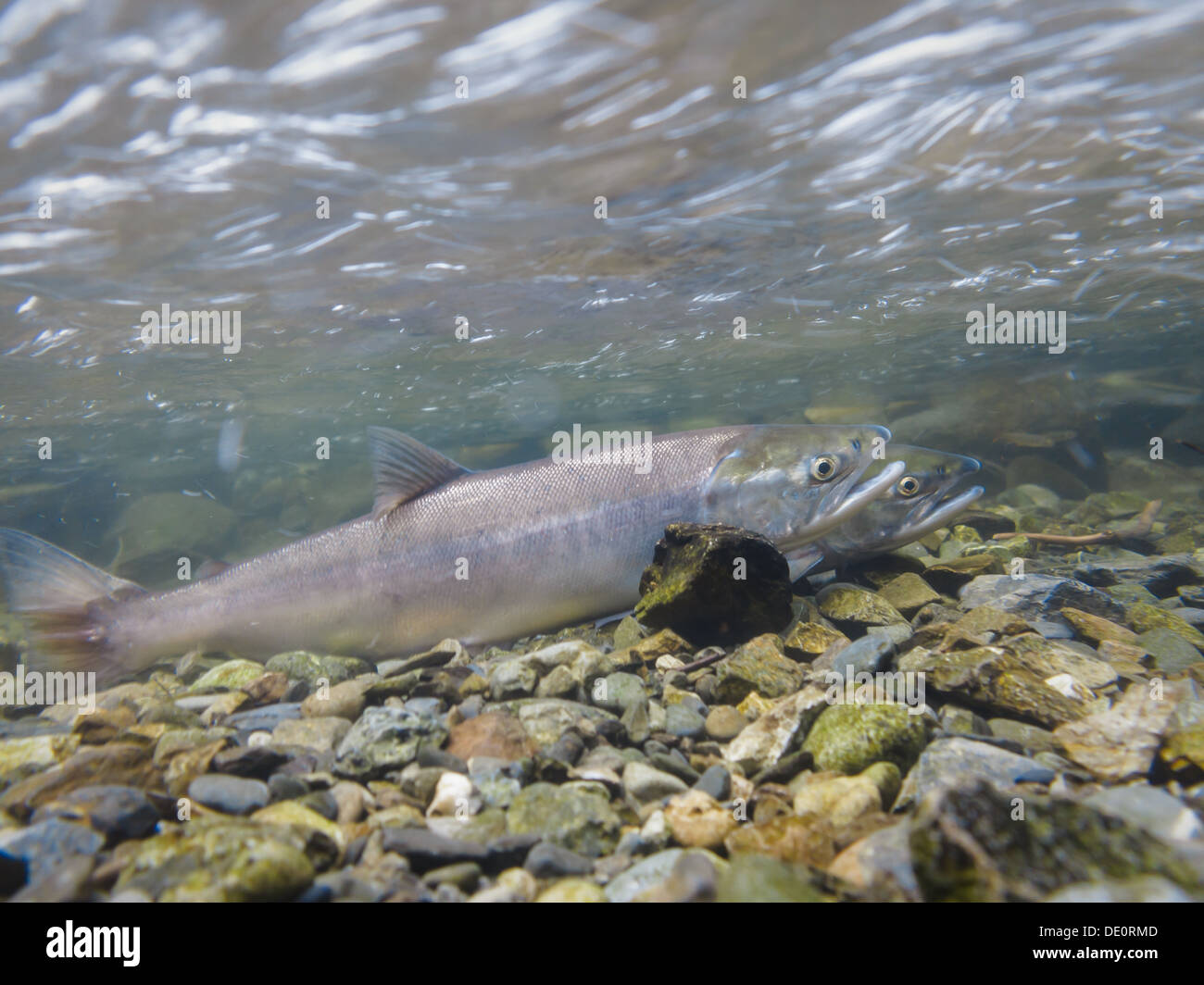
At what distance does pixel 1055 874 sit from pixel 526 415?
1208 inches

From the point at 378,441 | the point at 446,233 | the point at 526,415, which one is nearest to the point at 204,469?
the point at 526,415

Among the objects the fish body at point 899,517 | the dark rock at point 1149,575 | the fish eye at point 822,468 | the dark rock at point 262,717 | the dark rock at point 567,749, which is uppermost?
the fish eye at point 822,468

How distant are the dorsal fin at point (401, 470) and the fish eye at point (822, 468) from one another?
9.76ft

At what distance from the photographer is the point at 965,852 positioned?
168cm

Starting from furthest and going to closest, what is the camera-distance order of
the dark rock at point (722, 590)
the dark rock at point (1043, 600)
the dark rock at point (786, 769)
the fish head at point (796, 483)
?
the fish head at point (796, 483), the dark rock at point (1043, 600), the dark rock at point (722, 590), the dark rock at point (786, 769)

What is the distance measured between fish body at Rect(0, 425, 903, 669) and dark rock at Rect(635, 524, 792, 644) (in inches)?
30.4

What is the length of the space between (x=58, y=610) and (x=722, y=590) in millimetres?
5670

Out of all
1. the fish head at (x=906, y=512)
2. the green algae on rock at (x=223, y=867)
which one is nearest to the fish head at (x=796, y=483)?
the fish head at (x=906, y=512)

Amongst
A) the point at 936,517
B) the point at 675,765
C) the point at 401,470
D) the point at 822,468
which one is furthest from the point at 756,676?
the point at 401,470

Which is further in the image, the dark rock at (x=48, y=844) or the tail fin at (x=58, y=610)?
the tail fin at (x=58, y=610)

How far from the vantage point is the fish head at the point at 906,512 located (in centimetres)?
511

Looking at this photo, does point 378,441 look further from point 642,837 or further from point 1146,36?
point 1146,36

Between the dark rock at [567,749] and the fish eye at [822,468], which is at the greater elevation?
the fish eye at [822,468]

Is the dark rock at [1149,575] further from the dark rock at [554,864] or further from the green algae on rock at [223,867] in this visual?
the green algae on rock at [223,867]
